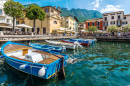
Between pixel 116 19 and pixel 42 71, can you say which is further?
pixel 116 19

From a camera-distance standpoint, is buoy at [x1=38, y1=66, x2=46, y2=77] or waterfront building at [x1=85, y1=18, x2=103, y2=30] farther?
waterfront building at [x1=85, y1=18, x2=103, y2=30]

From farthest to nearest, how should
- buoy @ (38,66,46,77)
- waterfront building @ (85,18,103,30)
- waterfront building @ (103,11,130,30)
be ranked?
waterfront building @ (85,18,103,30) → waterfront building @ (103,11,130,30) → buoy @ (38,66,46,77)

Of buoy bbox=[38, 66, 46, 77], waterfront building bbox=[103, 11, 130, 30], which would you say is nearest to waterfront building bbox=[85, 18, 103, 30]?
waterfront building bbox=[103, 11, 130, 30]

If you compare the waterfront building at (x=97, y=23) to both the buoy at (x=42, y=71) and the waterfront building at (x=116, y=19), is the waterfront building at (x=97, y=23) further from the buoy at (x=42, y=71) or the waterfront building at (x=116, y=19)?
the buoy at (x=42, y=71)

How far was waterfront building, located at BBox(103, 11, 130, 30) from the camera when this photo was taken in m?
49.4

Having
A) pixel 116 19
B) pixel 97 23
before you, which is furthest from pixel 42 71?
pixel 97 23

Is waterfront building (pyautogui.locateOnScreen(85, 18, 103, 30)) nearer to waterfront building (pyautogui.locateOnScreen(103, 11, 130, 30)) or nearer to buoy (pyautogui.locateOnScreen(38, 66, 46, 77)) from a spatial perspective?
waterfront building (pyautogui.locateOnScreen(103, 11, 130, 30))

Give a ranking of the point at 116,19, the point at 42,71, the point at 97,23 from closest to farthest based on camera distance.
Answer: the point at 42,71, the point at 116,19, the point at 97,23

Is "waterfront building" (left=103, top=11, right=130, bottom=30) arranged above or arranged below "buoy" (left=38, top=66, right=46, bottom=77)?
above

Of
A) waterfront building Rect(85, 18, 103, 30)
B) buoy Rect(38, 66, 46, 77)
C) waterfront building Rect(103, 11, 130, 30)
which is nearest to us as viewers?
buoy Rect(38, 66, 46, 77)

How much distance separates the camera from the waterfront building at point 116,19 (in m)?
49.4

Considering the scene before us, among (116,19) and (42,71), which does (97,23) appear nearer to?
(116,19)

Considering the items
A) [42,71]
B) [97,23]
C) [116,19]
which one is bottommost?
[42,71]

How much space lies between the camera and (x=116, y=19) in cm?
5197
